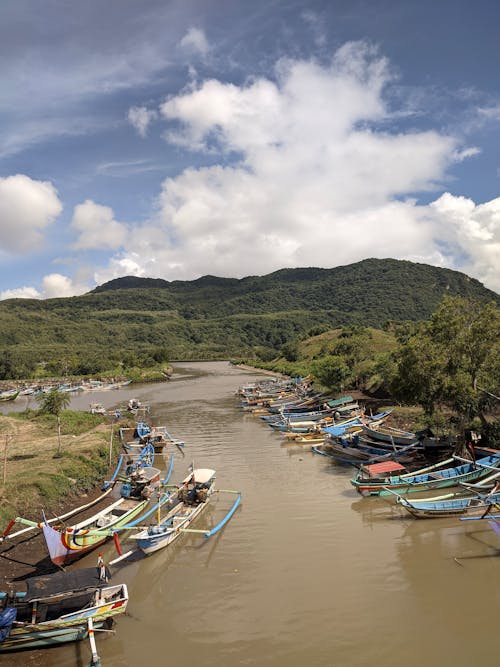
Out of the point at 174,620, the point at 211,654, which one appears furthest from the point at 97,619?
the point at 211,654

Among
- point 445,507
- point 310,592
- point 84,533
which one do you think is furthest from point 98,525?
point 445,507

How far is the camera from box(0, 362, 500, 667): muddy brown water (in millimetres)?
11500

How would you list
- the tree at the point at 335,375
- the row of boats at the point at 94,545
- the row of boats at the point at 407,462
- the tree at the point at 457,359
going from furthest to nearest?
the tree at the point at 335,375, the tree at the point at 457,359, the row of boats at the point at 407,462, the row of boats at the point at 94,545

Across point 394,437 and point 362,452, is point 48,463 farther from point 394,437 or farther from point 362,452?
point 394,437

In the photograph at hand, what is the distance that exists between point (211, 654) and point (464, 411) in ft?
62.2

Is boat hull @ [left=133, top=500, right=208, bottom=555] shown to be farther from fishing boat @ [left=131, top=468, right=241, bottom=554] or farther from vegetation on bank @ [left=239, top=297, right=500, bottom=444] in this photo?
vegetation on bank @ [left=239, top=297, right=500, bottom=444]

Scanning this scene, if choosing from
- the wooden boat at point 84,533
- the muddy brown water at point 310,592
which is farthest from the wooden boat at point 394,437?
the wooden boat at point 84,533

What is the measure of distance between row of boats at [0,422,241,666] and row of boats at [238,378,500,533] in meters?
7.66

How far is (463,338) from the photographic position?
2428cm

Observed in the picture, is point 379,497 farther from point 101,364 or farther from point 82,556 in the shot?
point 101,364

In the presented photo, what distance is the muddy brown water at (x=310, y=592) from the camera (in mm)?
11500

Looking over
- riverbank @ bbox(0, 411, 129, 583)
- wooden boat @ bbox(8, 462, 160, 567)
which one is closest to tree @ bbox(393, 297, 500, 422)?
wooden boat @ bbox(8, 462, 160, 567)

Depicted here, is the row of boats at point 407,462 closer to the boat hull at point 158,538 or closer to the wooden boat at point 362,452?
the wooden boat at point 362,452

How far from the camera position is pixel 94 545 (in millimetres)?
16859
